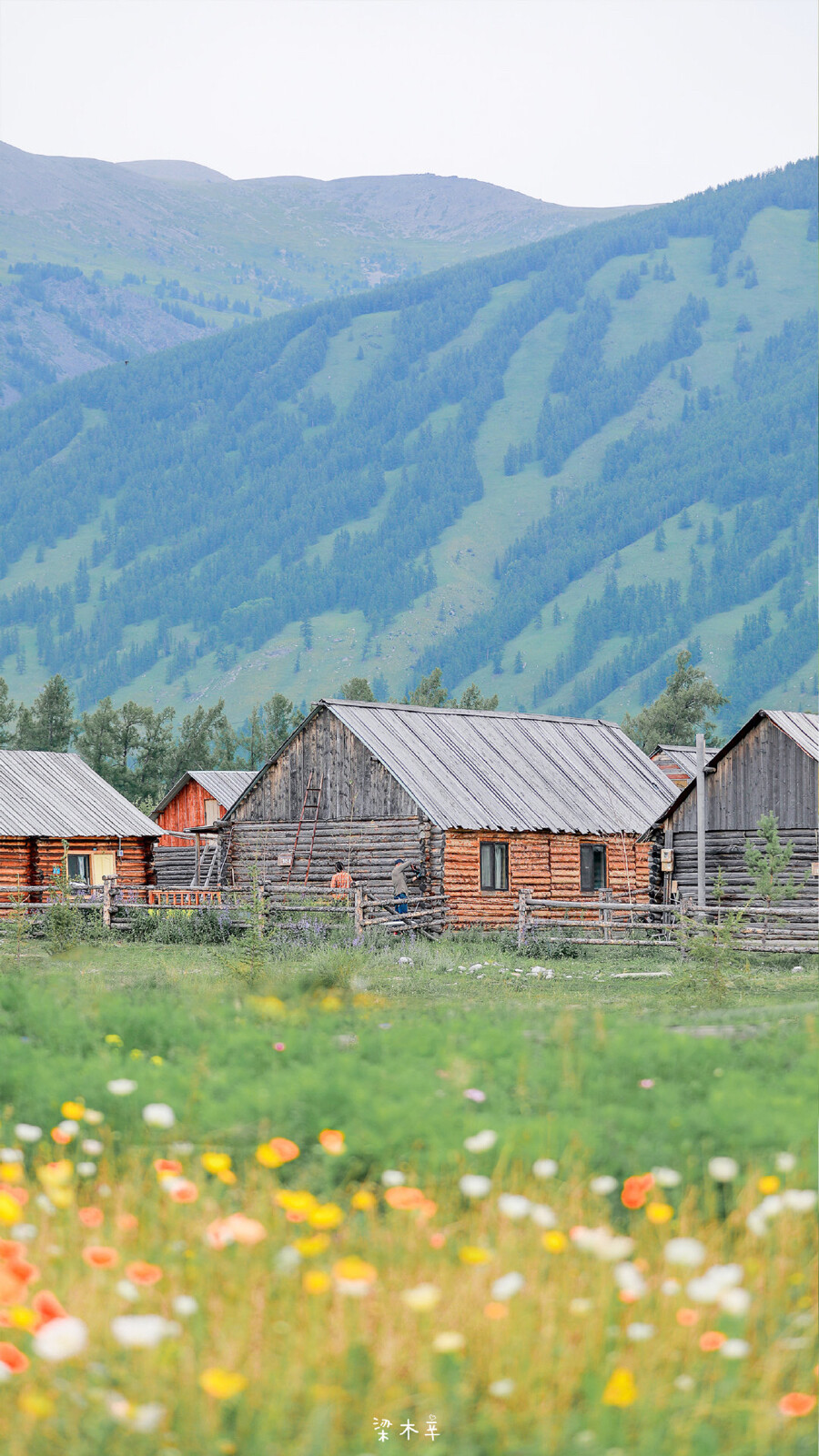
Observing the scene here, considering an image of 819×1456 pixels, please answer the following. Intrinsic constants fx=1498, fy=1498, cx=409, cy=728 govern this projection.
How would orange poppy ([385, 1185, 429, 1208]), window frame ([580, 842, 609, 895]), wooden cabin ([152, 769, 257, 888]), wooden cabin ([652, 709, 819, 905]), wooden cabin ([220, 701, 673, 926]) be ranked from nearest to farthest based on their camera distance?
1. orange poppy ([385, 1185, 429, 1208])
2. wooden cabin ([652, 709, 819, 905])
3. wooden cabin ([220, 701, 673, 926])
4. window frame ([580, 842, 609, 895])
5. wooden cabin ([152, 769, 257, 888])

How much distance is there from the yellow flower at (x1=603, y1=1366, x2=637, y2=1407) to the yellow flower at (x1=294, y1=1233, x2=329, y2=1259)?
144cm

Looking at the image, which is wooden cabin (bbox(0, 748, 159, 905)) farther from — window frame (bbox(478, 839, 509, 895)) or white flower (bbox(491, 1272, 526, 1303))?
white flower (bbox(491, 1272, 526, 1303))

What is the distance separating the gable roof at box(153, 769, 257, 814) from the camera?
68500 millimetres

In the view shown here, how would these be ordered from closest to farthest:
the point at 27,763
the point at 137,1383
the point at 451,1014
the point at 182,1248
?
the point at 137,1383, the point at 182,1248, the point at 451,1014, the point at 27,763

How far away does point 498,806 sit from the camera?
130 feet

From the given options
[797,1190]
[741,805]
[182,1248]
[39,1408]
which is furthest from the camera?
[741,805]

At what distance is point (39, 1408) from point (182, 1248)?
5.18 ft

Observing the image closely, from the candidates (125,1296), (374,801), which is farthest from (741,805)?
(125,1296)

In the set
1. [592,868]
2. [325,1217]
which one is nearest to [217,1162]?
[325,1217]

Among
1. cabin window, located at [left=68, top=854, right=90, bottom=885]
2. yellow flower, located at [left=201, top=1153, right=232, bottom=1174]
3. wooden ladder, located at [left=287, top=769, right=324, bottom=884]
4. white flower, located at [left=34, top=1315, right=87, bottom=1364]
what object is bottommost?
cabin window, located at [left=68, top=854, right=90, bottom=885]

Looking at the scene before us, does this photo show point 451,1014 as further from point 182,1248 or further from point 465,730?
point 465,730

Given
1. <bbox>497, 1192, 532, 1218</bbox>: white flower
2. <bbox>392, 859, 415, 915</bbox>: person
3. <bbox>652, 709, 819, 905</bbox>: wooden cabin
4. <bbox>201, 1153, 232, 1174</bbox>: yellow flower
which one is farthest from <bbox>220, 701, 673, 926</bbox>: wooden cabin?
<bbox>497, 1192, 532, 1218</bbox>: white flower

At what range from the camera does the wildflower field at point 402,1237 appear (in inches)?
220

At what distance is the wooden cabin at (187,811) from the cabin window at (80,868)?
18.8 m
